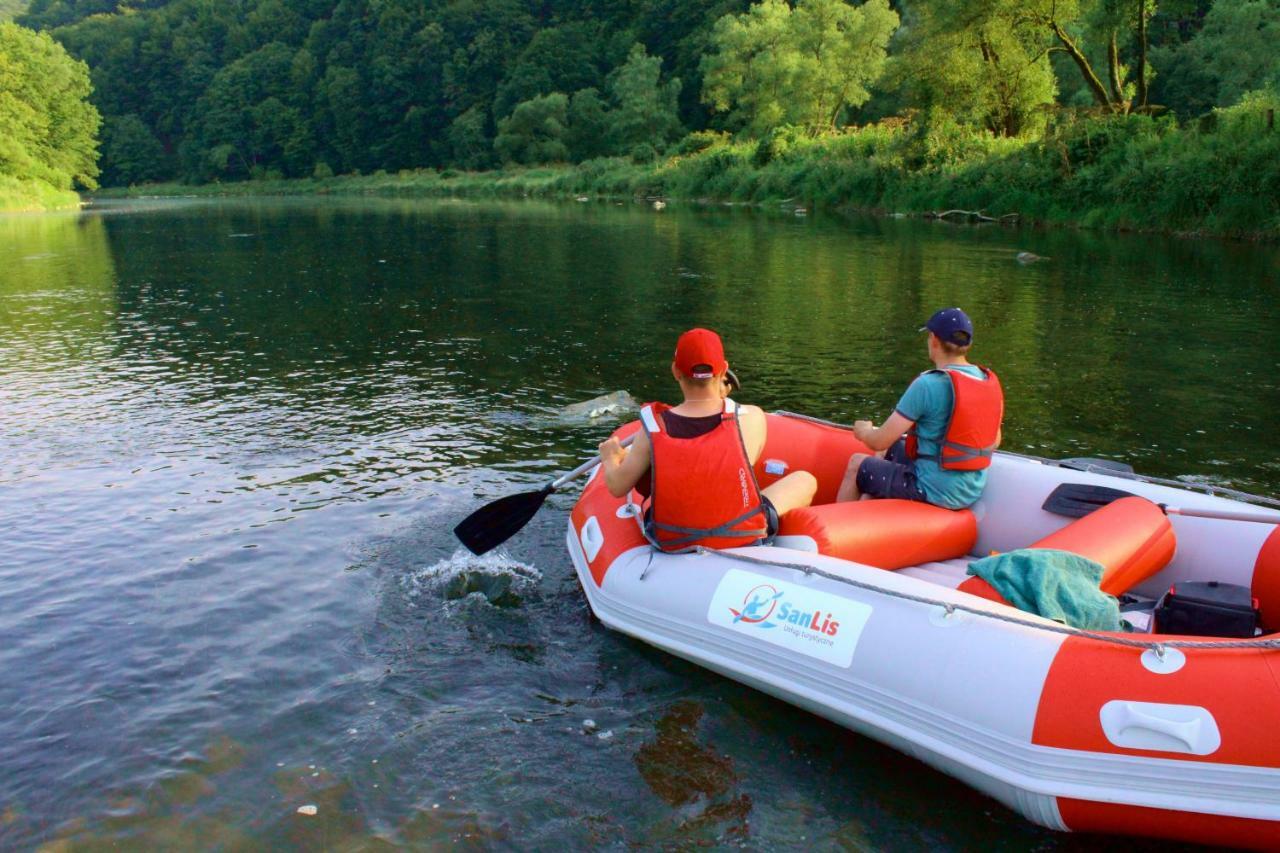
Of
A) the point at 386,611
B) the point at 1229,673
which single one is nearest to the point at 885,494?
the point at 1229,673

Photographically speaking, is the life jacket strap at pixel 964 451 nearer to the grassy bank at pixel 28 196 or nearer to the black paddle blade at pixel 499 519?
the black paddle blade at pixel 499 519

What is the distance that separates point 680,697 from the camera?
441cm

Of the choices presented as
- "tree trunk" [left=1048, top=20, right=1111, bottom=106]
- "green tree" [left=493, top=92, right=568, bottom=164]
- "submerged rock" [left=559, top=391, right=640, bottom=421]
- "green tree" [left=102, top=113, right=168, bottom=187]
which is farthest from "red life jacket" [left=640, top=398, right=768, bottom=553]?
"green tree" [left=102, top=113, right=168, bottom=187]

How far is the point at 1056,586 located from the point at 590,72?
80.5m

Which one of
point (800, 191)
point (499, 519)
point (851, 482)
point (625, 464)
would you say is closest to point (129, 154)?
point (800, 191)

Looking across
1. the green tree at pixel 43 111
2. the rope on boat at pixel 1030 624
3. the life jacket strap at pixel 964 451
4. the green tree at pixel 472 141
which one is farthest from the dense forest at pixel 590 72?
the green tree at pixel 43 111

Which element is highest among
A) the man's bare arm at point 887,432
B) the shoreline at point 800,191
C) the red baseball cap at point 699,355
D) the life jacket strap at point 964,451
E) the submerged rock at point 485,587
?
the shoreline at point 800,191

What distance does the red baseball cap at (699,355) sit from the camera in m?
4.23

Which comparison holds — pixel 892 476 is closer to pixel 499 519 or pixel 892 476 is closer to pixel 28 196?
pixel 499 519

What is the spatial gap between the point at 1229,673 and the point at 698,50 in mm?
70642

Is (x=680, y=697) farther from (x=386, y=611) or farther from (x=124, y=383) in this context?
(x=124, y=383)

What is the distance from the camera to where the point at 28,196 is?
145 feet

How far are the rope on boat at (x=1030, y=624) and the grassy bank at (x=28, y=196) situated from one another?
47421mm

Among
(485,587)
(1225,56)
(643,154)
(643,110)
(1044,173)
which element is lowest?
(485,587)
